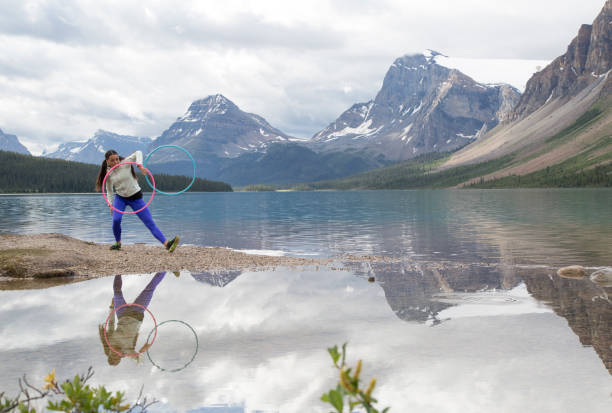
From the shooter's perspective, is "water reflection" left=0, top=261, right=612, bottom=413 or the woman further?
the woman

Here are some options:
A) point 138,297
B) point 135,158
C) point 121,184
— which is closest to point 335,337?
point 138,297

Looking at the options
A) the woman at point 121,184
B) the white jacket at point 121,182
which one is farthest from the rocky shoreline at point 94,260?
the white jacket at point 121,182

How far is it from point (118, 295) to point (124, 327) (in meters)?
4.37

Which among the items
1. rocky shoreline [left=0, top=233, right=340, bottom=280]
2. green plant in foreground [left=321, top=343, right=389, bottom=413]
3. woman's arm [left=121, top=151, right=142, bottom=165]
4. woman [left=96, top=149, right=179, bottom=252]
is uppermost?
woman's arm [left=121, top=151, right=142, bottom=165]

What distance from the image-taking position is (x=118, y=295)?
16.3 metres

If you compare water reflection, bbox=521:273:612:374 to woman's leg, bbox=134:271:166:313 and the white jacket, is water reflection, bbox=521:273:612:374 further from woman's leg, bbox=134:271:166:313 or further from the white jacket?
the white jacket

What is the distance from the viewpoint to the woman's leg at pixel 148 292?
1517 cm

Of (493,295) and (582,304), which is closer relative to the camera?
(582,304)

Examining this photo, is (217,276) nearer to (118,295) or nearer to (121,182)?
→ (118,295)

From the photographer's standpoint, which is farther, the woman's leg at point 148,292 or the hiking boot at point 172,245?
the hiking boot at point 172,245

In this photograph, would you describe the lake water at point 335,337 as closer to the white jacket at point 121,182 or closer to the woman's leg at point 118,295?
the woman's leg at point 118,295

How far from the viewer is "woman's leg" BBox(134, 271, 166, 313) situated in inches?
597

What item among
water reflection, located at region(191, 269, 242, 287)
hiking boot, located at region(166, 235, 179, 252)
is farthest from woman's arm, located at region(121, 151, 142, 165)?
water reflection, located at region(191, 269, 242, 287)

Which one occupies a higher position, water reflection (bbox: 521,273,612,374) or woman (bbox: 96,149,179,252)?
woman (bbox: 96,149,179,252)
